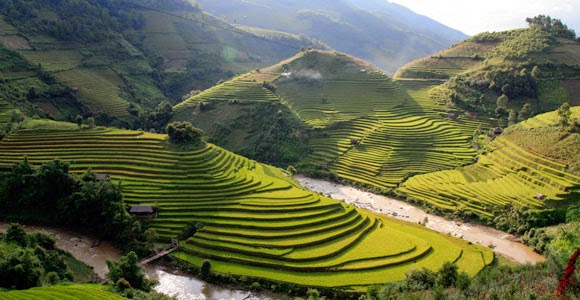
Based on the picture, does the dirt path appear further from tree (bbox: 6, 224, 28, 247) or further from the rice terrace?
tree (bbox: 6, 224, 28, 247)

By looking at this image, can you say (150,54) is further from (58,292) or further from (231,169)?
(58,292)

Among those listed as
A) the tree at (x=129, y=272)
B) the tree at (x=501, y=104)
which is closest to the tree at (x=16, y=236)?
the tree at (x=129, y=272)

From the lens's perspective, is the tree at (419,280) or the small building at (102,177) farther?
the small building at (102,177)

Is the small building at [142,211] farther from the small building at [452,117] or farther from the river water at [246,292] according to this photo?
the small building at [452,117]

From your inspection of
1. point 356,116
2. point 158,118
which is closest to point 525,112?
point 356,116

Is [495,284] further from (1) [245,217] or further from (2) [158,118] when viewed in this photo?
(2) [158,118]

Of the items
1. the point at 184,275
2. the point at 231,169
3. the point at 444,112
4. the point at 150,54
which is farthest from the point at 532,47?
the point at 150,54

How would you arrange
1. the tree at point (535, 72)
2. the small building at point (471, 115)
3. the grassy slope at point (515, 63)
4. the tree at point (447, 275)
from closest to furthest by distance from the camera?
the tree at point (447, 275), the small building at point (471, 115), the grassy slope at point (515, 63), the tree at point (535, 72)
